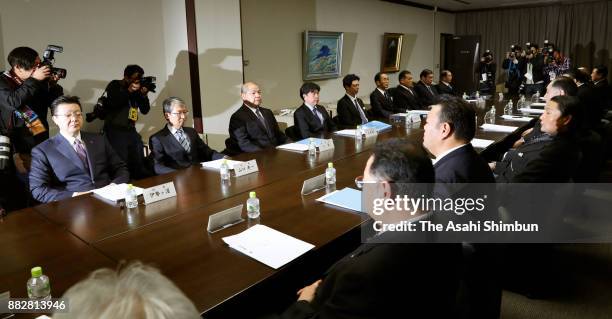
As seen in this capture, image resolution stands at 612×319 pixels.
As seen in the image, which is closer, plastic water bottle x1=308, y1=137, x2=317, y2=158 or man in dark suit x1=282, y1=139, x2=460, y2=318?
man in dark suit x1=282, y1=139, x2=460, y2=318

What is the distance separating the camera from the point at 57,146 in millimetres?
2662

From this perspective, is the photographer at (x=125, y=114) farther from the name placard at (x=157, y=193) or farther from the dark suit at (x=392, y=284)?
the dark suit at (x=392, y=284)

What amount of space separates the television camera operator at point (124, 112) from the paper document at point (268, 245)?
2.63 meters

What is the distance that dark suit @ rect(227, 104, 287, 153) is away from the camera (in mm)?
4031

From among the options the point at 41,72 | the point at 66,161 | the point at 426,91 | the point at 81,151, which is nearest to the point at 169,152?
the point at 81,151

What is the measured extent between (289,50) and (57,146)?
4.28 meters

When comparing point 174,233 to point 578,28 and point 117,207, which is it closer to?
point 117,207

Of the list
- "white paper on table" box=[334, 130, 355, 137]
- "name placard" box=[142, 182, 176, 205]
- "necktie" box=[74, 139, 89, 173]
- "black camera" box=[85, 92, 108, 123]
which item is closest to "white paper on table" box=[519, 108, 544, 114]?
"white paper on table" box=[334, 130, 355, 137]

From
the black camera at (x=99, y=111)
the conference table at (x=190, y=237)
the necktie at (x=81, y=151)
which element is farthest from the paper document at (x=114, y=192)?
the black camera at (x=99, y=111)

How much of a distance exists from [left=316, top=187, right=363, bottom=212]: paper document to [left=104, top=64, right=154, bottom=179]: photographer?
8.16 feet

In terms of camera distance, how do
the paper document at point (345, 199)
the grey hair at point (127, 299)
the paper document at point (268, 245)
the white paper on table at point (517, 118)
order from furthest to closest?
1. the white paper on table at point (517, 118)
2. the paper document at point (345, 199)
3. the paper document at point (268, 245)
4. the grey hair at point (127, 299)

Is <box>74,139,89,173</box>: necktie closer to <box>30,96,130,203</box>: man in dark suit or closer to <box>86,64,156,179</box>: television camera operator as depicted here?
<box>30,96,130,203</box>: man in dark suit

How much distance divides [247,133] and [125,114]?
4.02 ft

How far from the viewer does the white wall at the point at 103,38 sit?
382 cm
